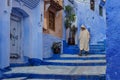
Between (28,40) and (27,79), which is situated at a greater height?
(28,40)

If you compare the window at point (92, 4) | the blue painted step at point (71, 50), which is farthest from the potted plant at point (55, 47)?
the window at point (92, 4)

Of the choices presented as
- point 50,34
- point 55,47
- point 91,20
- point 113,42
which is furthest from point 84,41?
point 113,42

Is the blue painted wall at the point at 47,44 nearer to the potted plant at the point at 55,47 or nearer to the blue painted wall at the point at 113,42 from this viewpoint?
the potted plant at the point at 55,47

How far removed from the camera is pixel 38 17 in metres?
13.2

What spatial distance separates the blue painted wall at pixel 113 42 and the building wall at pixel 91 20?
18820 mm

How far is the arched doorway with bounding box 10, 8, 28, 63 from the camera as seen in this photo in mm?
11977

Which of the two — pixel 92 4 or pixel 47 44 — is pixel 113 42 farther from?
pixel 92 4

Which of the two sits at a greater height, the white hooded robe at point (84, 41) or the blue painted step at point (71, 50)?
the white hooded robe at point (84, 41)

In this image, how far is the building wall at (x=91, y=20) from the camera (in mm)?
23859

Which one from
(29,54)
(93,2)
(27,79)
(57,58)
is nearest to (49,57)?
(57,58)

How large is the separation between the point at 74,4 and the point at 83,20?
209 cm

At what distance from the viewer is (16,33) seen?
1241cm

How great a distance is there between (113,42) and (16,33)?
8.55 metres

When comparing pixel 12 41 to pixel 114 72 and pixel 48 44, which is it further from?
pixel 114 72
